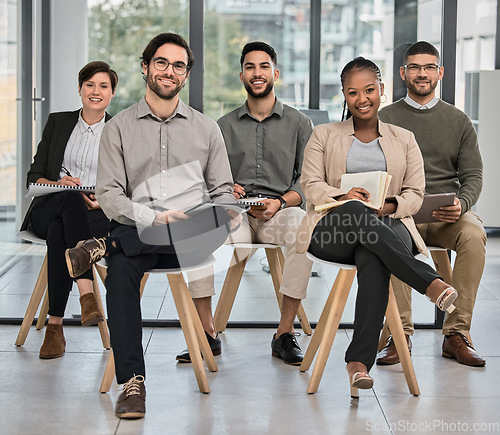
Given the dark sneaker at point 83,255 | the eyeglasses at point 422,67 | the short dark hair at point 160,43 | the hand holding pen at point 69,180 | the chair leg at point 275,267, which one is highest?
the short dark hair at point 160,43

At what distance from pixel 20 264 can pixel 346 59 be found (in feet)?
6.96

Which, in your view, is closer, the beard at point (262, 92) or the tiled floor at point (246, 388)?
the tiled floor at point (246, 388)

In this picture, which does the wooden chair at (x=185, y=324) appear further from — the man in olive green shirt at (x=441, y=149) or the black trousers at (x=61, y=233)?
the man in olive green shirt at (x=441, y=149)

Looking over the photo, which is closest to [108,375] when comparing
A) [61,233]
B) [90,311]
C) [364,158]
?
[90,311]

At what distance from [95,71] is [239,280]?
3.93 ft

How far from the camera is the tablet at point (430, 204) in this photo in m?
3.69

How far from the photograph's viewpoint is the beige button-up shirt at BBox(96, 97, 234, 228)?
343 cm

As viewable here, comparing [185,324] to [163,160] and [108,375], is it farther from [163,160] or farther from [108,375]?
[163,160]

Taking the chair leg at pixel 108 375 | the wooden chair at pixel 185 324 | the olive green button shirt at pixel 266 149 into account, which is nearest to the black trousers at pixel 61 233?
the wooden chair at pixel 185 324

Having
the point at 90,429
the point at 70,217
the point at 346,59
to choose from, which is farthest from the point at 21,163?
the point at 90,429

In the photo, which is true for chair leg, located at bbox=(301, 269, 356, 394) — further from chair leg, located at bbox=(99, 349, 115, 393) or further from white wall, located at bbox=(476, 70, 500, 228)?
white wall, located at bbox=(476, 70, 500, 228)

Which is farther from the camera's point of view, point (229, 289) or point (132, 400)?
point (229, 289)

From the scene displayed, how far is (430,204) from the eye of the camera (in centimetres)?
371

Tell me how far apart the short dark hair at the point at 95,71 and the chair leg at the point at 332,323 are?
1.50 metres
